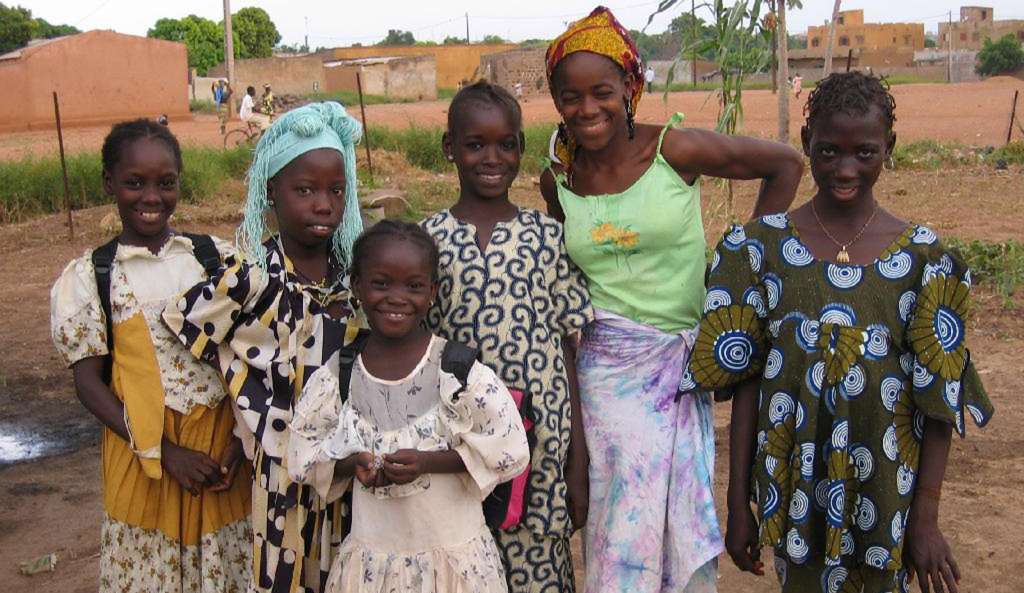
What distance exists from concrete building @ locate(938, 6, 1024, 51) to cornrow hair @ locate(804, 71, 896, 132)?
68.7 metres

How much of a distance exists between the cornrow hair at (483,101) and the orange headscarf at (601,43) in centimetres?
13

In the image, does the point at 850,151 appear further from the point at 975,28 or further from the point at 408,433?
the point at 975,28

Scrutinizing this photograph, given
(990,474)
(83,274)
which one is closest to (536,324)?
(83,274)

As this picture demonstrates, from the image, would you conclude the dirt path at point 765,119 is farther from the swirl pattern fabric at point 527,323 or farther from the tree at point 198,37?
the tree at point 198,37

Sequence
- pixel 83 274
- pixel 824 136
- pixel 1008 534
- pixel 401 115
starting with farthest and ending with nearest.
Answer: pixel 401 115
pixel 1008 534
pixel 83 274
pixel 824 136

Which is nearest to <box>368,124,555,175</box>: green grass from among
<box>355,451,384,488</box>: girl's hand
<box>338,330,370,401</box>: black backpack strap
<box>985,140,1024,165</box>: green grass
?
<box>985,140,1024,165</box>: green grass

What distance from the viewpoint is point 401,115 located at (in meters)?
29.0

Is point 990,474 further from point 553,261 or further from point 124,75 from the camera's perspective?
point 124,75

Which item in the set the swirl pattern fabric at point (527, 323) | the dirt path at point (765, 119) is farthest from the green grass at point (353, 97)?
the swirl pattern fabric at point (527, 323)

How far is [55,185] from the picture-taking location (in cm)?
1189

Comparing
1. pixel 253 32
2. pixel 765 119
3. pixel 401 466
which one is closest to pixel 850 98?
pixel 401 466

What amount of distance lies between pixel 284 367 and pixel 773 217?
1.17 metres

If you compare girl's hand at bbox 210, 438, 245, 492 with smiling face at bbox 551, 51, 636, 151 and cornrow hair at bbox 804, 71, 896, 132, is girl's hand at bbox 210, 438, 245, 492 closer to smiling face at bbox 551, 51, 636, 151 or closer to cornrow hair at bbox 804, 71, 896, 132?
smiling face at bbox 551, 51, 636, 151

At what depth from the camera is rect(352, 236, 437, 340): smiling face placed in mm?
2275
